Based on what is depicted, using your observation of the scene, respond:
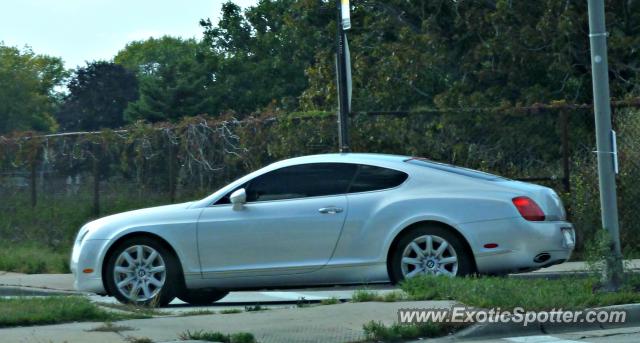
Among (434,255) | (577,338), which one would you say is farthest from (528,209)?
(577,338)

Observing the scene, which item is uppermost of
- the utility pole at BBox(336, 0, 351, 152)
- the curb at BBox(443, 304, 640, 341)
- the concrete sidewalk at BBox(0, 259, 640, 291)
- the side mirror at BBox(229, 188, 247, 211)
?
the utility pole at BBox(336, 0, 351, 152)

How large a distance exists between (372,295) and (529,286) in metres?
1.32

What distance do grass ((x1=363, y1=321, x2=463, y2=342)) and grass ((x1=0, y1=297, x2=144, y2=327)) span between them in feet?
6.98

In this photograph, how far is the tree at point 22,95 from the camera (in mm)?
57703

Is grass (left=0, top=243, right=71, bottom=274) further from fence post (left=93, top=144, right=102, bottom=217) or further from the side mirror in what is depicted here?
the side mirror

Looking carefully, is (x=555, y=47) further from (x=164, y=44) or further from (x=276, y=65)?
(x=164, y=44)

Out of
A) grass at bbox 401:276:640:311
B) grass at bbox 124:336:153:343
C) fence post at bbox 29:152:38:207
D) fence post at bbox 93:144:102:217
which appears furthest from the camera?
fence post at bbox 29:152:38:207

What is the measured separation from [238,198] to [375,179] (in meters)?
1.33

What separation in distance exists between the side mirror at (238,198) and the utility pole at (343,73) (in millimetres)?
3839

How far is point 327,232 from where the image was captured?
9719 millimetres

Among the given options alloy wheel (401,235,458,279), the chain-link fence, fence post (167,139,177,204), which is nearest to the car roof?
alloy wheel (401,235,458,279)

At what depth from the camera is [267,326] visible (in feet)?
25.8

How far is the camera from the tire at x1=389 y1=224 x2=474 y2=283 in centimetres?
957

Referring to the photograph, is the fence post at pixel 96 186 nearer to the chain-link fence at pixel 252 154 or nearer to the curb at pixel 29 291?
the chain-link fence at pixel 252 154
